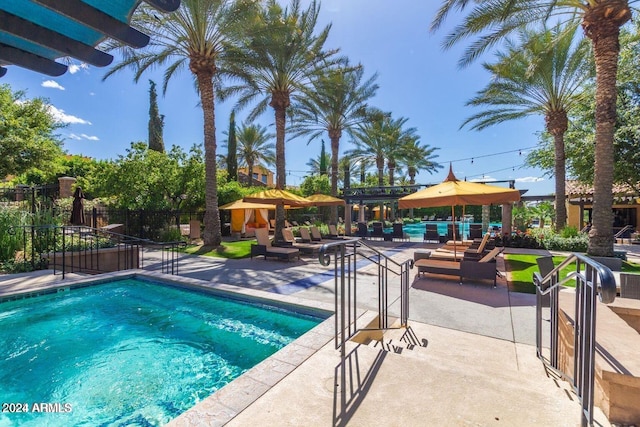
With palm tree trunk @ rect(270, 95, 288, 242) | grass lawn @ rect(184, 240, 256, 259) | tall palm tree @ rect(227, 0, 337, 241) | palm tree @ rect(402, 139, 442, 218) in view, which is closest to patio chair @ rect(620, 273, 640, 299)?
grass lawn @ rect(184, 240, 256, 259)

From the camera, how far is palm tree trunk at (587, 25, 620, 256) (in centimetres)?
960

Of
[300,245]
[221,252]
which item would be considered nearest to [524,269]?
[300,245]

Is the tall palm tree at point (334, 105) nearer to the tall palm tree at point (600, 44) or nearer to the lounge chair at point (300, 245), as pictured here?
the tall palm tree at point (600, 44)

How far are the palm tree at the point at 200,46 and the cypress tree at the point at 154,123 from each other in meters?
17.8

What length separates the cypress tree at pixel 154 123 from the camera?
30.6 m

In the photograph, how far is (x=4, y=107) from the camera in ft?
47.5

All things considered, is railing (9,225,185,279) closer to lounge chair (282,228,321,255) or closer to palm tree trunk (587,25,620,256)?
lounge chair (282,228,321,255)

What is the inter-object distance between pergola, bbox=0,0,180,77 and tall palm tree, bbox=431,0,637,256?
10360 millimetres

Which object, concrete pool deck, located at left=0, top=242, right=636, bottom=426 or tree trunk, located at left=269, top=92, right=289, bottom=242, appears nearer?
concrete pool deck, located at left=0, top=242, right=636, bottom=426

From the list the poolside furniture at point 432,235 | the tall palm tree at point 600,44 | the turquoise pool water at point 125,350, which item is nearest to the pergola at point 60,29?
the turquoise pool water at point 125,350

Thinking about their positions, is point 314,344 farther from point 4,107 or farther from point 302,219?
point 302,219

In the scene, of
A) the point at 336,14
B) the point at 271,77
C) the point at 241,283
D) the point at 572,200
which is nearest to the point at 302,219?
the point at 271,77

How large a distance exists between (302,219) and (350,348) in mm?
22757

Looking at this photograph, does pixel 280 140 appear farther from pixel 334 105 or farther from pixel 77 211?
pixel 77 211
